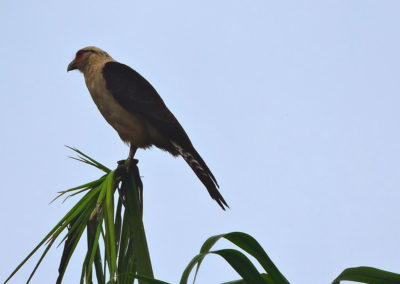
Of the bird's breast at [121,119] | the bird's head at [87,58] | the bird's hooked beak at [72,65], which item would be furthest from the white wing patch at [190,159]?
the bird's hooked beak at [72,65]

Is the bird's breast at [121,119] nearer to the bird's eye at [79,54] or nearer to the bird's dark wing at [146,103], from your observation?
the bird's dark wing at [146,103]

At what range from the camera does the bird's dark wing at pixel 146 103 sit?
4.58 m

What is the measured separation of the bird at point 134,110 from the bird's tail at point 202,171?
8cm

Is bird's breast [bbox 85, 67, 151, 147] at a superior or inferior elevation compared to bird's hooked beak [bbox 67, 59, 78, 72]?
inferior

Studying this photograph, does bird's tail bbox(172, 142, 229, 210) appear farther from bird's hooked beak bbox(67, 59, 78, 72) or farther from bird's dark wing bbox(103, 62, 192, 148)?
bird's hooked beak bbox(67, 59, 78, 72)

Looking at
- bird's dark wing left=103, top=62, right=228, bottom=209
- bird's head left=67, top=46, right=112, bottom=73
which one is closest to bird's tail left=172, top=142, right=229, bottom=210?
bird's dark wing left=103, top=62, right=228, bottom=209

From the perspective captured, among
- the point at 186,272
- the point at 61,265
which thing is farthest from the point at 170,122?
the point at 186,272

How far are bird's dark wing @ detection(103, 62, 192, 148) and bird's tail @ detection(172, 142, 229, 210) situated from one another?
0.17 metres

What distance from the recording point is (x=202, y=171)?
13.5ft

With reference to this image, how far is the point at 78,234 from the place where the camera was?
245cm

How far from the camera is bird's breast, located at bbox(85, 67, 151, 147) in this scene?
4.95 meters

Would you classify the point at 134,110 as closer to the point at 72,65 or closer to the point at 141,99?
the point at 141,99

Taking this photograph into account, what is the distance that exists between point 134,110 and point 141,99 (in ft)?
0.50

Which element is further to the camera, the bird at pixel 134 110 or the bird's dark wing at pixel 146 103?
the bird at pixel 134 110
